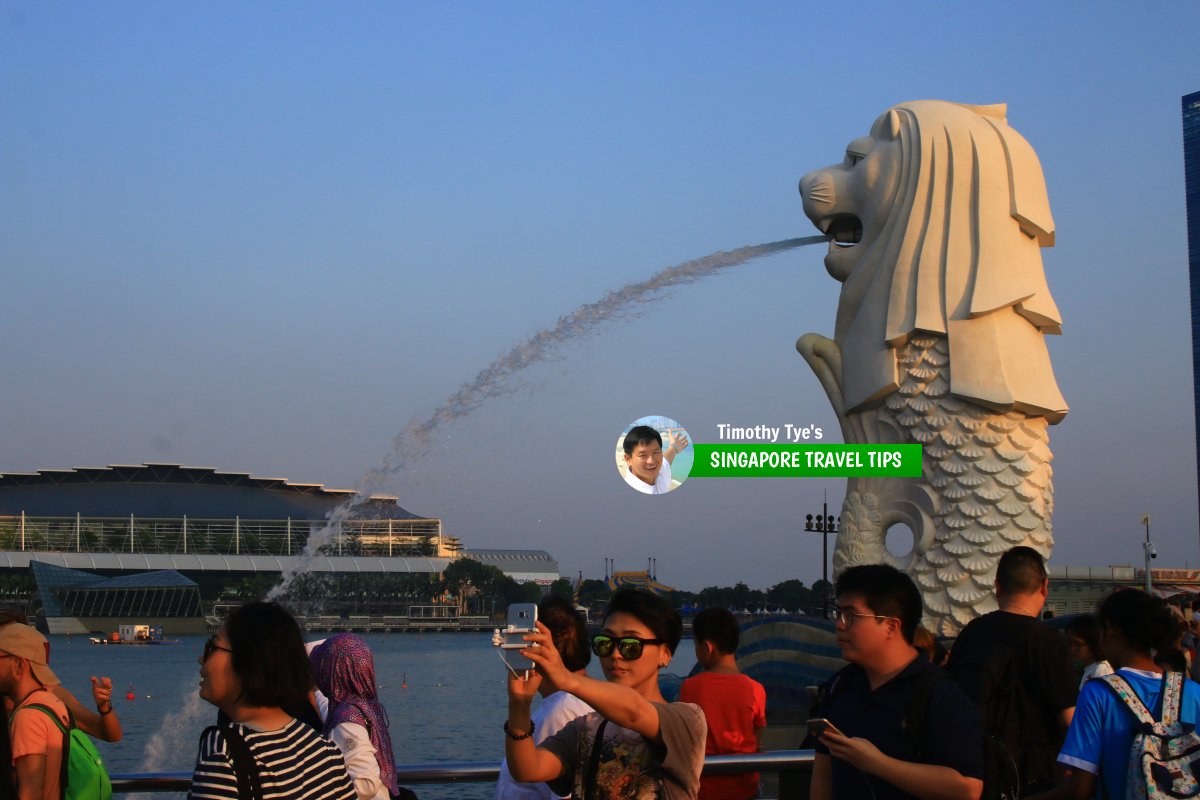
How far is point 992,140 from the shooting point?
17.0 m

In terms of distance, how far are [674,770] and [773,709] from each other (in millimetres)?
15353

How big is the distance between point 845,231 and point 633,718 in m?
15.6

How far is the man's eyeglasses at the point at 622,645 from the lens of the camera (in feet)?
11.0

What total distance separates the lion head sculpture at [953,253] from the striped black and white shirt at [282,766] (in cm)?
1400

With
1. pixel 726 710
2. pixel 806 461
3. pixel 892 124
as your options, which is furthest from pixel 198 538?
pixel 726 710

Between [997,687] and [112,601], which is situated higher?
[997,687]

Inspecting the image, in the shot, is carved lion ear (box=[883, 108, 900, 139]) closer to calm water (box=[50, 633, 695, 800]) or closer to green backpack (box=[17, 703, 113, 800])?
calm water (box=[50, 633, 695, 800])

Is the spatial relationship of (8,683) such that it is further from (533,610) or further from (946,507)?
(946,507)

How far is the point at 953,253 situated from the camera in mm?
16812

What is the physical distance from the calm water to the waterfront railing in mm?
5393

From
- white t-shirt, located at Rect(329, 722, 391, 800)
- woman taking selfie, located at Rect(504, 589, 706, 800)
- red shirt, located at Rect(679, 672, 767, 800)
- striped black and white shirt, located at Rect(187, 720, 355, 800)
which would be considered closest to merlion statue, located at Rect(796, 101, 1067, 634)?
red shirt, located at Rect(679, 672, 767, 800)

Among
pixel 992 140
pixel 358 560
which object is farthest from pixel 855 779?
pixel 358 560

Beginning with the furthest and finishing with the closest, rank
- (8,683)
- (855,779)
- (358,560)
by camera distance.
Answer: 1. (358,560)
2. (8,683)
3. (855,779)

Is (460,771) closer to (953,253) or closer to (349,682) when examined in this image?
(349,682)
